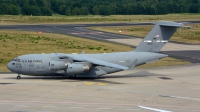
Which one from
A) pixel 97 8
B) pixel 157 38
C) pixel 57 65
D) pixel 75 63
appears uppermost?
pixel 97 8

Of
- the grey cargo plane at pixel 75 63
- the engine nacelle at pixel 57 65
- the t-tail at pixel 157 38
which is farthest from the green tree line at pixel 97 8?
the engine nacelle at pixel 57 65

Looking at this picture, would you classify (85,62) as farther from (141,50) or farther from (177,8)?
(177,8)

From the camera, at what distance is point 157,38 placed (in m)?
46.6

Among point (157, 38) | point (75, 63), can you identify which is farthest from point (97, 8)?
point (75, 63)

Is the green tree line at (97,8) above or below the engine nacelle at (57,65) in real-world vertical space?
above

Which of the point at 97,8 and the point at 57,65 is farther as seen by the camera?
the point at 97,8

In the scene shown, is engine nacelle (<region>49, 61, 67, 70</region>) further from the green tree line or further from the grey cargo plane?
the green tree line

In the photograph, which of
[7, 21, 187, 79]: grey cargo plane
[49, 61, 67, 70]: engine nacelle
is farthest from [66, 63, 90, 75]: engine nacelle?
[49, 61, 67, 70]: engine nacelle

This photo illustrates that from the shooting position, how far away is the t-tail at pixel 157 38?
4638 cm

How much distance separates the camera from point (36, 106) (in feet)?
104

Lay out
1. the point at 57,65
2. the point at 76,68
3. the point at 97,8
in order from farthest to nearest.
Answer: the point at 97,8
the point at 57,65
the point at 76,68

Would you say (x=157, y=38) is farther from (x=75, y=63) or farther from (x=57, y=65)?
(x=57, y=65)

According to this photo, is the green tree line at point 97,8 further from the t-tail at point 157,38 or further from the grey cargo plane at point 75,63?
the grey cargo plane at point 75,63

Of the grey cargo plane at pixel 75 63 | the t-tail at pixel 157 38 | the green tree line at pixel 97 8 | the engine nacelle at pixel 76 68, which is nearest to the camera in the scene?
the engine nacelle at pixel 76 68
